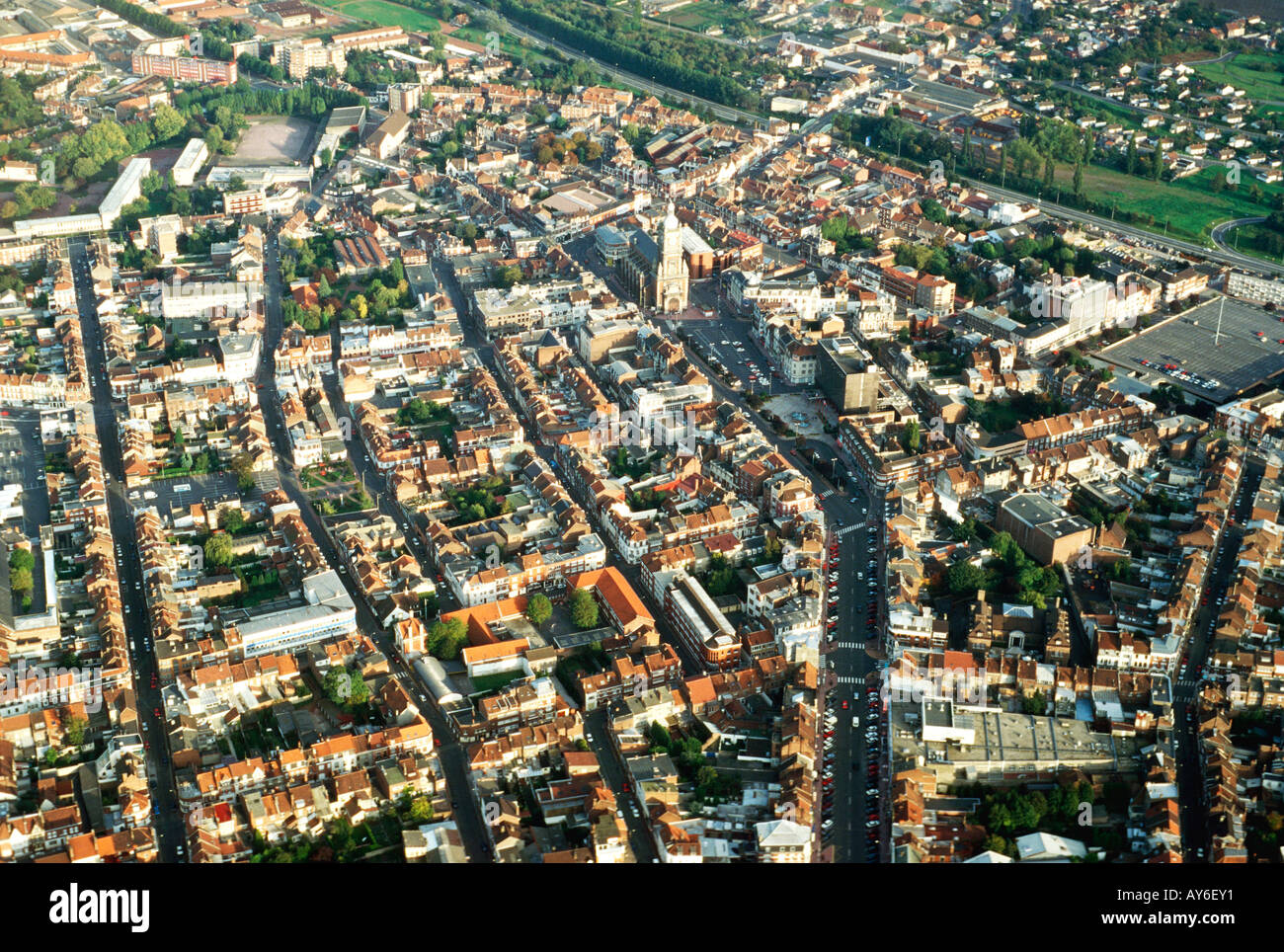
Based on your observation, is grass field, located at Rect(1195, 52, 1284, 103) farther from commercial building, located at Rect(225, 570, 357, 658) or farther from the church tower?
commercial building, located at Rect(225, 570, 357, 658)

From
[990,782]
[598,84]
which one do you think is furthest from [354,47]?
[990,782]

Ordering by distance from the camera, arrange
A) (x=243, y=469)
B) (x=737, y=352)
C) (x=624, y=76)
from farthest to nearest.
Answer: (x=624, y=76) → (x=737, y=352) → (x=243, y=469)

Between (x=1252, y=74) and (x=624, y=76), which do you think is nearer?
(x=1252, y=74)

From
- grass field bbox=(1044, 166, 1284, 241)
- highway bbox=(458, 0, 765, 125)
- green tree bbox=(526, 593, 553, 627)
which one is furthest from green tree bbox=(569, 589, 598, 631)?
highway bbox=(458, 0, 765, 125)

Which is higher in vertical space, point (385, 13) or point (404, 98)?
point (404, 98)
